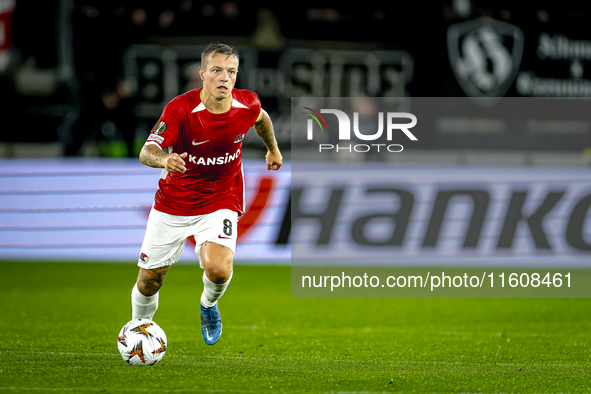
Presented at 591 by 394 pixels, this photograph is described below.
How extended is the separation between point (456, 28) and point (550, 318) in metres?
5.66

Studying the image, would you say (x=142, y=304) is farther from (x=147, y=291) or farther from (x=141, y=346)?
(x=141, y=346)

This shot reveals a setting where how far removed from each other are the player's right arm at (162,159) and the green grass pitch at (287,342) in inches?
45.2

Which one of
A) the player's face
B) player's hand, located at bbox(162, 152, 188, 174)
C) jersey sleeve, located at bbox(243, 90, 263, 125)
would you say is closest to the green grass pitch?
player's hand, located at bbox(162, 152, 188, 174)

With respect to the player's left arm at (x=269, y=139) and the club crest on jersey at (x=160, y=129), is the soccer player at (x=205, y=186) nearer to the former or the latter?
the club crest on jersey at (x=160, y=129)

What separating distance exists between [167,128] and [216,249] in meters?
0.80

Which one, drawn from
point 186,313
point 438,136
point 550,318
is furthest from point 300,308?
point 438,136

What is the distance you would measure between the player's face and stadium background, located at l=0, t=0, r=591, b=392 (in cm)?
164

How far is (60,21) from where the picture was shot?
35.5ft

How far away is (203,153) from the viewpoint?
4.84 m

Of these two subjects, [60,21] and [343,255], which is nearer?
[343,255]

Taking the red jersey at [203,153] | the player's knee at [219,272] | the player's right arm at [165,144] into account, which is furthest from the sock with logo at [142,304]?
the player's right arm at [165,144]

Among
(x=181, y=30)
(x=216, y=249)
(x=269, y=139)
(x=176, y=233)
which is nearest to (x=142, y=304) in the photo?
(x=176, y=233)

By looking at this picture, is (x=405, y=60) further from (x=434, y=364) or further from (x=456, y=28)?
(x=434, y=364)

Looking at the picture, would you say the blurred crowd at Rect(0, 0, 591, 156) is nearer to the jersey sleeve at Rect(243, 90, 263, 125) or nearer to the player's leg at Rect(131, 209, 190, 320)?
the jersey sleeve at Rect(243, 90, 263, 125)
